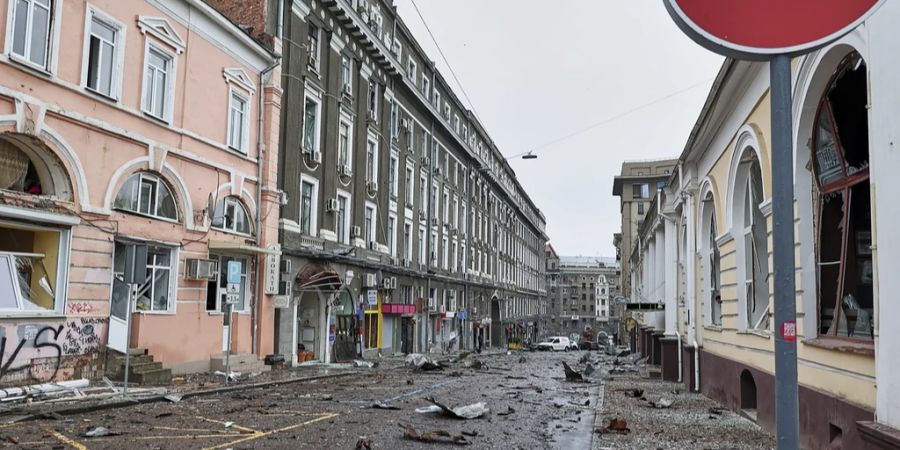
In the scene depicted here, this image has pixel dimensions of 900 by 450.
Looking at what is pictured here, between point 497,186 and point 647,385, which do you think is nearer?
point 647,385

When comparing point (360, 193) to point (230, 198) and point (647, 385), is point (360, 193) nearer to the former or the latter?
point (230, 198)

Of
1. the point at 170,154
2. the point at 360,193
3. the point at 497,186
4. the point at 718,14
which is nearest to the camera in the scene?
the point at 718,14

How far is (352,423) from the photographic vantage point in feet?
35.8

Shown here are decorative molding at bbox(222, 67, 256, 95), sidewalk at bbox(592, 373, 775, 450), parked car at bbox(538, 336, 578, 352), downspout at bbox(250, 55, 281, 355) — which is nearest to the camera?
sidewalk at bbox(592, 373, 775, 450)

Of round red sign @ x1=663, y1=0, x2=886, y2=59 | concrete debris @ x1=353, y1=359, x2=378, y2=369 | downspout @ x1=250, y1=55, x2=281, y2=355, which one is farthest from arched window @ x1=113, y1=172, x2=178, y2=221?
round red sign @ x1=663, y1=0, x2=886, y2=59

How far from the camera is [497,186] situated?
65.1 m

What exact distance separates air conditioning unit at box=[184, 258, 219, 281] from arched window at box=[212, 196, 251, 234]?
4.56ft

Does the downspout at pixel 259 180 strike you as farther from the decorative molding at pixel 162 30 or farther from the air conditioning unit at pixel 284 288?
the decorative molding at pixel 162 30

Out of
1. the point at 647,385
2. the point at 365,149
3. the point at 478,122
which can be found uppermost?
the point at 478,122

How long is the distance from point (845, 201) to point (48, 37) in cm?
1509

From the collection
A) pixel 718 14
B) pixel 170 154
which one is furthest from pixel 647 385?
pixel 718 14

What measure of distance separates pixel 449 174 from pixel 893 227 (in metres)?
43.6

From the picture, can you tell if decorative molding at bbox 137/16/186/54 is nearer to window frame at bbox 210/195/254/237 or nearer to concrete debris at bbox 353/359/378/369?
window frame at bbox 210/195/254/237

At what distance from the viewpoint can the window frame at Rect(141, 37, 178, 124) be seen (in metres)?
17.7
